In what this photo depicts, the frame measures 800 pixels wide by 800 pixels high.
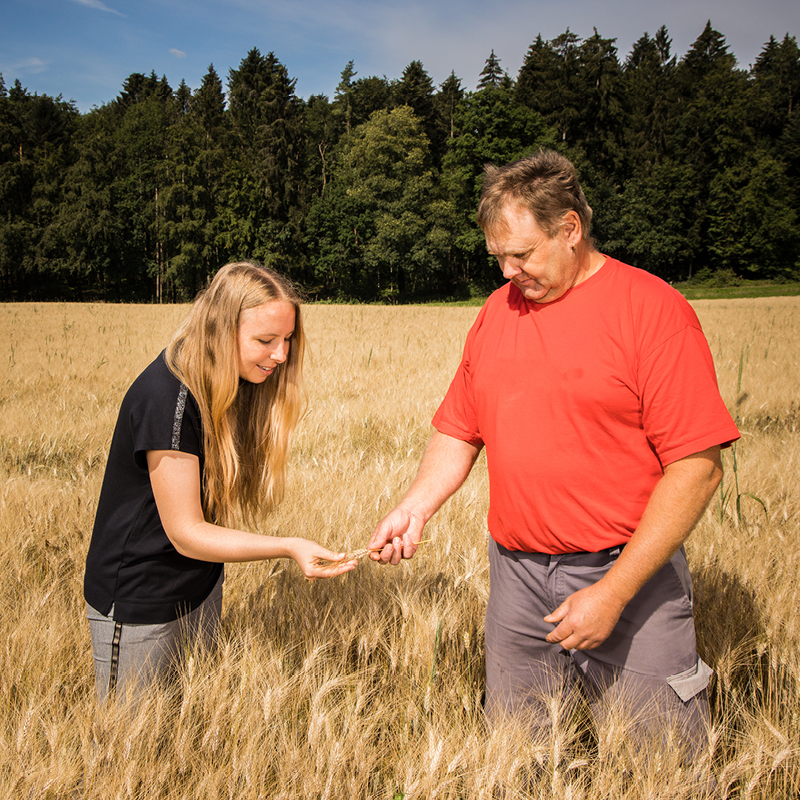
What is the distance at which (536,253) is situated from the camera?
1760 mm

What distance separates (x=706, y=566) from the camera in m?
2.85

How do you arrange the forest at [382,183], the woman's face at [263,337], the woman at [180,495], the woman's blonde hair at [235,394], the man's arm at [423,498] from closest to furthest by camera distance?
the woman at [180,495] → the woman's blonde hair at [235,394] → the woman's face at [263,337] → the man's arm at [423,498] → the forest at [382,183]

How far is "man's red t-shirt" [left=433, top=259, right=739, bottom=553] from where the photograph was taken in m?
1.57

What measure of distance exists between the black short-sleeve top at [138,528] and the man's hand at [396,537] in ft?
2.08

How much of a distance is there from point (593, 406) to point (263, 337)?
3.56 feet

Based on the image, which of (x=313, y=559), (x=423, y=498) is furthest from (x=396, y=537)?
(x=313, y=559)

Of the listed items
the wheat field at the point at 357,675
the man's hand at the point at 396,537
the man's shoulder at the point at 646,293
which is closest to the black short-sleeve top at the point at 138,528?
the wheat field at the point at 357,675

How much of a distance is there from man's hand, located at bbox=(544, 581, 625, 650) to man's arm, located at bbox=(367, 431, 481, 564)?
0.56 meters

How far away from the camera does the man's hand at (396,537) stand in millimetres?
2039

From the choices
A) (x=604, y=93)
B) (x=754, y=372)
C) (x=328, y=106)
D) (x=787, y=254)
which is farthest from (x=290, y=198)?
(x=754, y=372)

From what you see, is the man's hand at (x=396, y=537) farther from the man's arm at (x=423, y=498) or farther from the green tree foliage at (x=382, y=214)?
the green tree foliage at (x=382, y=214)

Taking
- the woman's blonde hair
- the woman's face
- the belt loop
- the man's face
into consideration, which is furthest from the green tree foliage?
the belt loop

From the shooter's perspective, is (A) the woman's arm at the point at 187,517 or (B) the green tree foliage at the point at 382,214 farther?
(B) the green tree foliage at the point at 382,214

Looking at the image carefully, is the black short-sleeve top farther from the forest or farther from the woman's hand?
the forest
